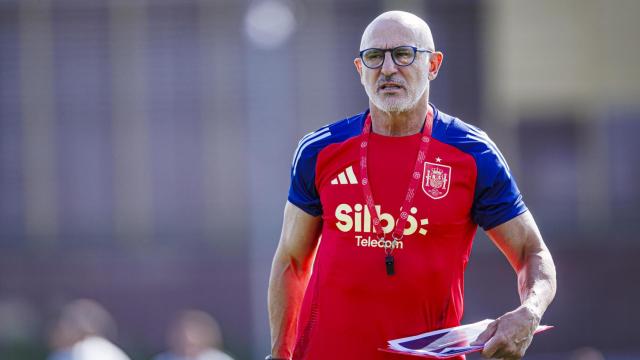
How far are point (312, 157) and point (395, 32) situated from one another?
616 millimetres

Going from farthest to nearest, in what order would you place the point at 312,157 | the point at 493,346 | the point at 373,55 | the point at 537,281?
the point at 312,157 < the point at 373,55 < the point at 537,281 < the point at 493,346

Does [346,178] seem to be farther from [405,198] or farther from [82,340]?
[82,340]

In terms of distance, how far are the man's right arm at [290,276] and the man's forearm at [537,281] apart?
0.88m

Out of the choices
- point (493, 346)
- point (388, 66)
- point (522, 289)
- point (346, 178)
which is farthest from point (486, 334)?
point (388, 66)

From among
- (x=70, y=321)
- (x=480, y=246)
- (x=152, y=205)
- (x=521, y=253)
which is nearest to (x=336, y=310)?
(x=521, y=253)

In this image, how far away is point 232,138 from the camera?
19.3m

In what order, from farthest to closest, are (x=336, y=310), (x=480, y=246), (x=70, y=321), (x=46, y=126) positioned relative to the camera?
1. (x=46, y=126)
2. (x=480, y=246)
3. (x=70, y=321)
4. (x=336, y=310)

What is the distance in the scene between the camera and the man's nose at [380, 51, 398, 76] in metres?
4.87

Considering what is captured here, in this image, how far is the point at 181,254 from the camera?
18781 millimetres

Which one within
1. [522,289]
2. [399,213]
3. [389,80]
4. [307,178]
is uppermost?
[389,80]

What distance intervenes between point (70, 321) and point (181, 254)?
23.4 ft

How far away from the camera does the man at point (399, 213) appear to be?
4797 mm

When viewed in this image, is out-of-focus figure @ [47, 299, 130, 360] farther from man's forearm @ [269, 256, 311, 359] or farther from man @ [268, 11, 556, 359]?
man @ [268, 11, 556, 359]

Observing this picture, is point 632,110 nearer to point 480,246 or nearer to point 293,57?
point 480,246
